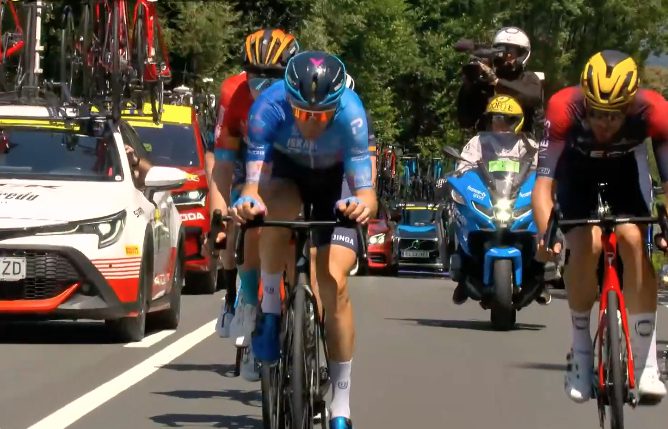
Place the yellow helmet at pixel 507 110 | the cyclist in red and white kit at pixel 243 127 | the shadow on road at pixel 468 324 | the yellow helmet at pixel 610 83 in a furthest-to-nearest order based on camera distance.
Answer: the shadow on road at pixel 468 324
the yellow helmet at pixel 507 110
the cyclist in red and white kit at pixel 243 127
the yellow helmet at pixel 610 83

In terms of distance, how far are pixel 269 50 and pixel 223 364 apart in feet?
9.54

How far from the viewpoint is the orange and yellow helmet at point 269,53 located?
1076cm

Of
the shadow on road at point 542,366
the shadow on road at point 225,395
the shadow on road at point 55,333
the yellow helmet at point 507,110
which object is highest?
the yellow helmet at point 507,110

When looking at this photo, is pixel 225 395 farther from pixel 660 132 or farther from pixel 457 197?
pixel 457 197

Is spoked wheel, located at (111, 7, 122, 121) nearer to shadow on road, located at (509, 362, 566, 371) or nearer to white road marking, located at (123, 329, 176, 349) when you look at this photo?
white road marking, located at (123, 329, 176, 349)

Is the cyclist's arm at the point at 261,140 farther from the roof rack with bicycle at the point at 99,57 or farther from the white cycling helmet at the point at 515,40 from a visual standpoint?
the roof rack with bicycle at the point at 99,57

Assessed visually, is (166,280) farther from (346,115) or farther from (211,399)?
(346,115)

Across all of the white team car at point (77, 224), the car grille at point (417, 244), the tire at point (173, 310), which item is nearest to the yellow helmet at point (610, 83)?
the white team car at point (77, 224)

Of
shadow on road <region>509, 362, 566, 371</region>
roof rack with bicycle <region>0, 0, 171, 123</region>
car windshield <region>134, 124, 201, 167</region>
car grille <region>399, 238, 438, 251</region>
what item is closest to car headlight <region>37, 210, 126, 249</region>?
shadow on road <region>509, 362, 566, 371</region>

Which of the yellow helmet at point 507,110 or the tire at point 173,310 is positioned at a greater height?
the yellow helmet at point 507,110

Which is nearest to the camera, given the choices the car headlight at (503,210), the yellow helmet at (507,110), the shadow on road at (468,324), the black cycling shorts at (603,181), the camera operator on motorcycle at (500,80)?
the black cycling shorts at (603,181)

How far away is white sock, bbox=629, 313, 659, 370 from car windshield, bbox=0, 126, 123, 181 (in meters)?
6.11

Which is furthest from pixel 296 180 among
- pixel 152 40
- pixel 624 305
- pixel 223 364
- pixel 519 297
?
pixel 152 40

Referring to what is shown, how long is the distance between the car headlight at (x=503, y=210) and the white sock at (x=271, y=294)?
842cm
